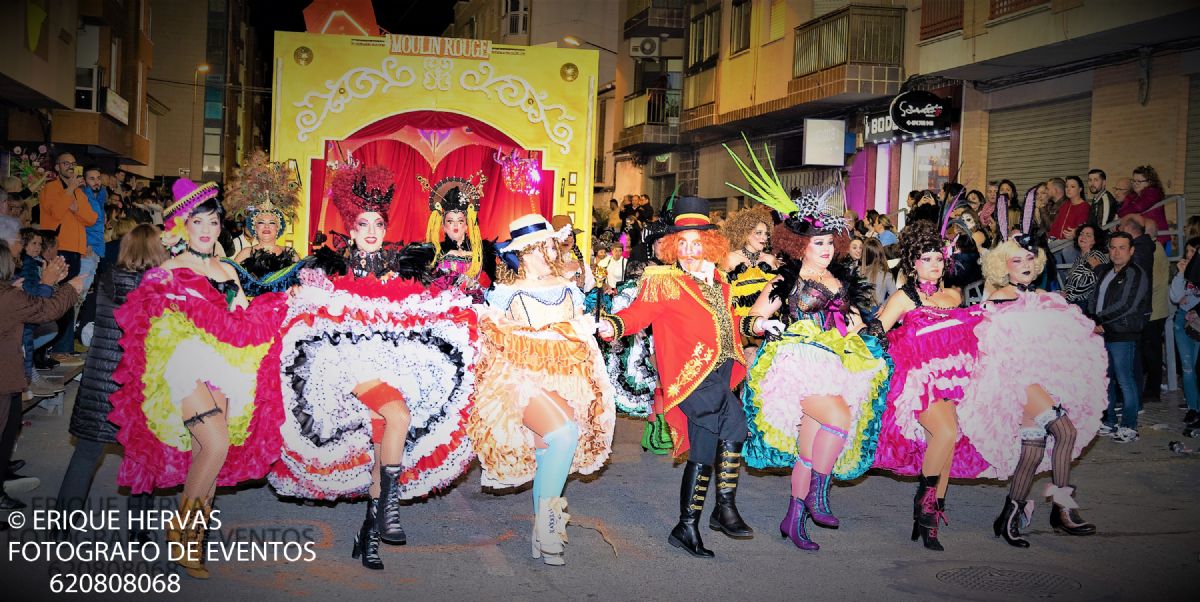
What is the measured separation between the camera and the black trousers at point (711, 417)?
6.05 meters

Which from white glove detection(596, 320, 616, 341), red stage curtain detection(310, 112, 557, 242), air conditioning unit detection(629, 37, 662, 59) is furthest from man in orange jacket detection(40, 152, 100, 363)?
air conditioning unit detection(629, 37, 662, 59)

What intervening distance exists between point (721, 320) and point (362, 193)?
2389mm

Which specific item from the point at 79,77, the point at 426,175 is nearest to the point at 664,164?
the point at 426,175

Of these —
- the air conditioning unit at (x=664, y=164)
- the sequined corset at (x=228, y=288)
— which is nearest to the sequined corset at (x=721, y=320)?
the sequined corset at (x=228, y=288)

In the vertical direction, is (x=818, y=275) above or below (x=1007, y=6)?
below

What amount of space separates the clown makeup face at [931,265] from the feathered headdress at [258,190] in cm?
466

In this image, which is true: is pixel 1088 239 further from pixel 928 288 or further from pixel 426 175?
pixel 426 175

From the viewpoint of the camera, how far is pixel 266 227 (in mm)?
7855

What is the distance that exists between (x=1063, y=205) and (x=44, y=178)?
13734 millimetres

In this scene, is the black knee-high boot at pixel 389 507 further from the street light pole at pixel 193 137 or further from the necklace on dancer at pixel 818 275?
the street light pole at pixel 193 137

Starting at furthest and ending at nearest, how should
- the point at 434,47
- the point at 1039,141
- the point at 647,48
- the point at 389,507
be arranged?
the point at 647,48
the point at 434,47
the point at 1039,141
the point at 389,507

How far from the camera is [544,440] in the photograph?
5.68m

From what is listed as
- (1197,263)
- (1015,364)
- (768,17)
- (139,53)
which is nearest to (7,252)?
(1015,364)

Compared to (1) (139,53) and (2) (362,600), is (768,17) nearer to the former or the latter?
(1) (139,53)
